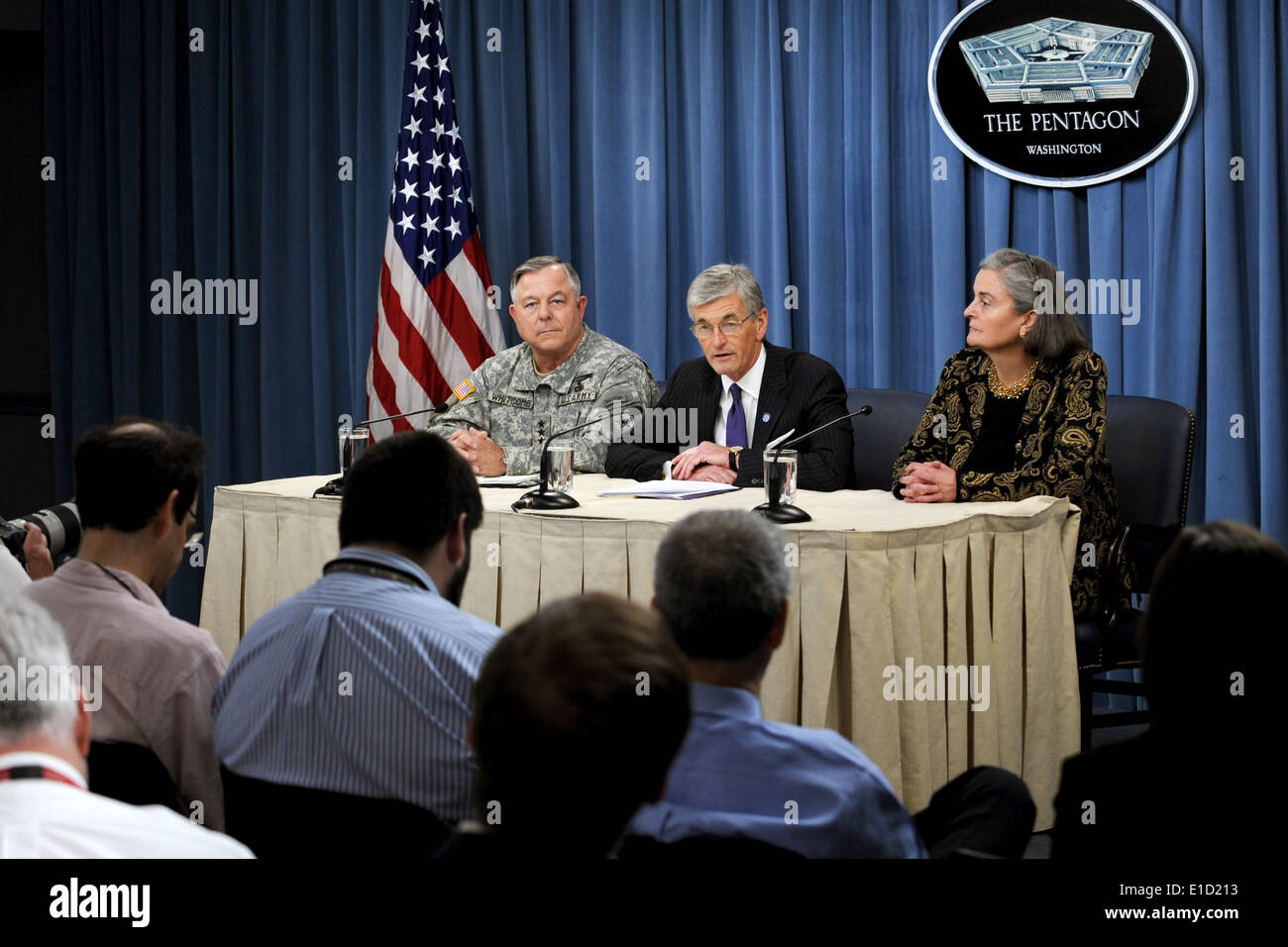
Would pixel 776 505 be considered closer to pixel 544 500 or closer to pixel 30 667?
pixel 544 500

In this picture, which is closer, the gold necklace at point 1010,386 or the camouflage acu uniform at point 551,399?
the gold necklace at point 1010,386

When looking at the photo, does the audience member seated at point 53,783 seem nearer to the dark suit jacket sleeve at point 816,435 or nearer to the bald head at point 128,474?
the bald head at point 128,474

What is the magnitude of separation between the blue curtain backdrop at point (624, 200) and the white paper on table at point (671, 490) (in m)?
1.39

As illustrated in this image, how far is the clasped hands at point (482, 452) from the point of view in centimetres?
412

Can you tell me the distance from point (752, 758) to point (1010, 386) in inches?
97.6

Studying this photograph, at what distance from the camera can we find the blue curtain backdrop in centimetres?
428

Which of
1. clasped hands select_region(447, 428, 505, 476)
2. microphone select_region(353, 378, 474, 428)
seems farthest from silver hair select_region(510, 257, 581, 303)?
clasped hands select_region(447, 428, 505, 476)

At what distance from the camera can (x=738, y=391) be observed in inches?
168

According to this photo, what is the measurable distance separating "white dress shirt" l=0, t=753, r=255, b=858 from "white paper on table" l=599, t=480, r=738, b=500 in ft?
7.77

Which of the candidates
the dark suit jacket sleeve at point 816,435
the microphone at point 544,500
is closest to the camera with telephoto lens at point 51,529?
the microphone at point 544,500

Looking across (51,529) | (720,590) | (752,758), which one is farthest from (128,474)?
(752,758)

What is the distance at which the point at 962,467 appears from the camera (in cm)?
379
